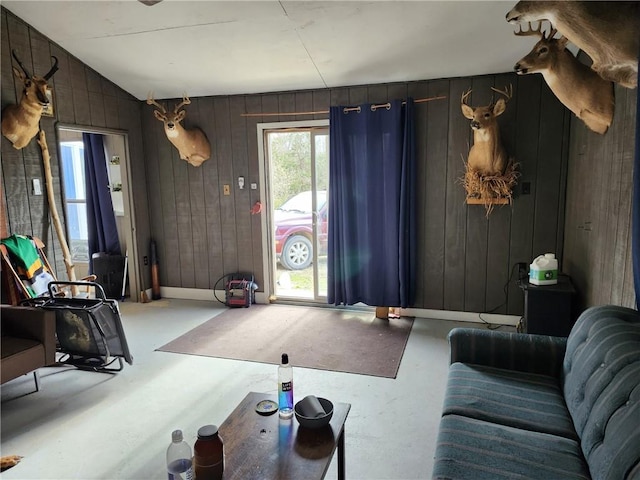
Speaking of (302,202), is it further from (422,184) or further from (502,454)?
(502,454)

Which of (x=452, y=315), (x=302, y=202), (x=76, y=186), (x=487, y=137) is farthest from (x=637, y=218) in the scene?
(x=76, y=186)

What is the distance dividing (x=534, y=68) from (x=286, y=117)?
273 cm

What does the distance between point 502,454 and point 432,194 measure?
3.04 meters

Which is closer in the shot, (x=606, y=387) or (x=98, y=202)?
(x=606, y=387)

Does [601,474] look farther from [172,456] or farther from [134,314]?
[134,314]

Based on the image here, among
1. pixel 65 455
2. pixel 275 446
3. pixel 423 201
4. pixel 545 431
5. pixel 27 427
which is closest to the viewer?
pixel 275 446

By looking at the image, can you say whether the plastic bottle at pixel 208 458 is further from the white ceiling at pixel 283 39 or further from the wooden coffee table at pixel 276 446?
the white ceiling at pixel 283 39

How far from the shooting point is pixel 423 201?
14.5 ft

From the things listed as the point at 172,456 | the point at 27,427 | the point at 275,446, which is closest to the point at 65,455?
the point at 27,427

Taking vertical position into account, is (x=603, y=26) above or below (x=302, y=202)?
above

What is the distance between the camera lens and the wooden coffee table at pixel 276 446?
1577 mm

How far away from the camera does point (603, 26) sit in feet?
6.72

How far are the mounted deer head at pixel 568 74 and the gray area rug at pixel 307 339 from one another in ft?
7.41

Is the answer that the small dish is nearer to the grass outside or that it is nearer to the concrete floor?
the concrete floor
